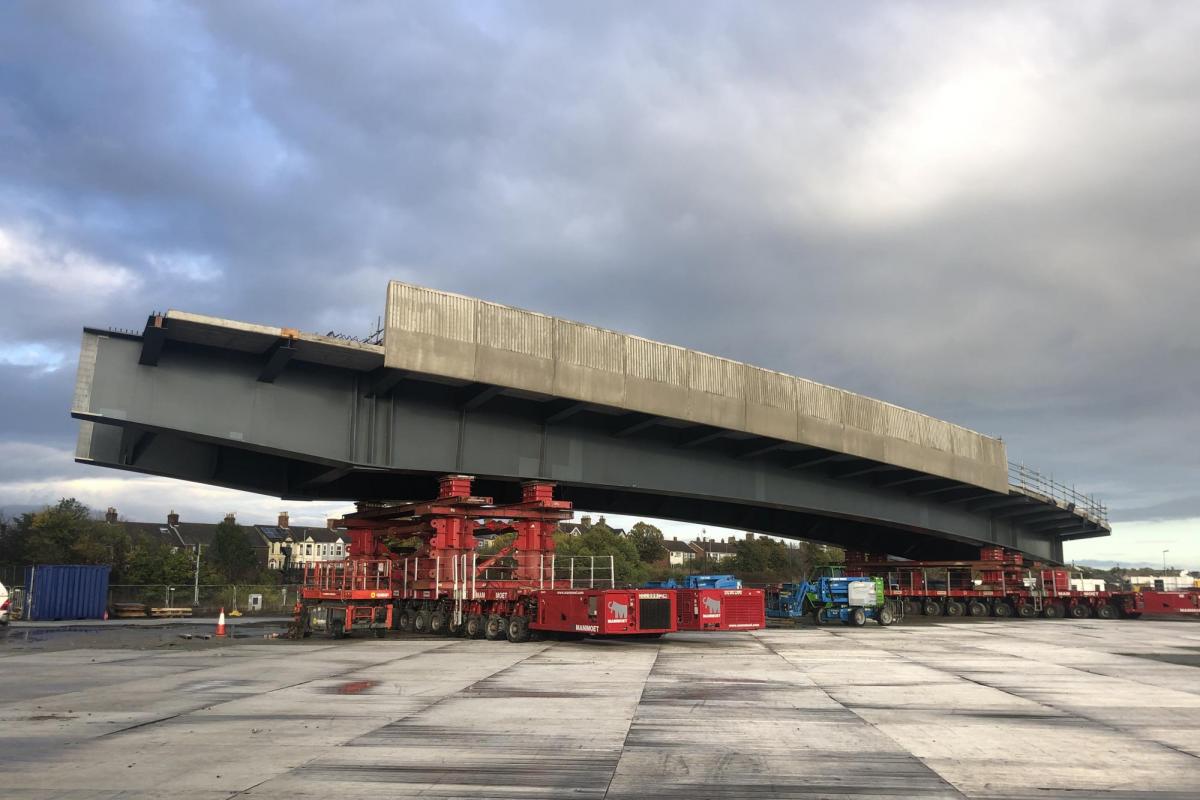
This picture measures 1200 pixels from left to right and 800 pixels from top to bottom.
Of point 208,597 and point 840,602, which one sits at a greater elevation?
point 840,602

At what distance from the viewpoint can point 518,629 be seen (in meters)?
25.3

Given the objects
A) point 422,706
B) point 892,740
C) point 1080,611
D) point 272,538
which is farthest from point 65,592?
point 272,538

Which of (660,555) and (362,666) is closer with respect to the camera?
(362,666)

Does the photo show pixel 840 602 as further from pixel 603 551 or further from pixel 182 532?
pixel 182 532

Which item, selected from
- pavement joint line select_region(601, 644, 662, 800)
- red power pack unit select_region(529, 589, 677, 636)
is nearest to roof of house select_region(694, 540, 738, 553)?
red power pack unit select_region(529, 589, 677, 636)

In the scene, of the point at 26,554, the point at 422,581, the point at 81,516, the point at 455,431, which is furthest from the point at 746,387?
the point at 81,516

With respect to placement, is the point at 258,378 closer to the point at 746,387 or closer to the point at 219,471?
the point at 219,471

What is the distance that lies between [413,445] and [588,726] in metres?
15.4

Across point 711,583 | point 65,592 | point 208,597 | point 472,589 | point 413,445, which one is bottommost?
point 208,597

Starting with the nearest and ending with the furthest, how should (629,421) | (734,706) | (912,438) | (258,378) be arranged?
(734,706), (258,378), (629,421), (912,438)

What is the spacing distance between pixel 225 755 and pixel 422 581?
60.7 feet

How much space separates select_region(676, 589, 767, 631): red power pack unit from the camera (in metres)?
25.0

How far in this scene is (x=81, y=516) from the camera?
67.9 m

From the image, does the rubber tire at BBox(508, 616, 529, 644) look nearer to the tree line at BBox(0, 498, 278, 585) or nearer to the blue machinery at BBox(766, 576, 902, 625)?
the blue machinery at BBox(766, 576, 902, 625)
